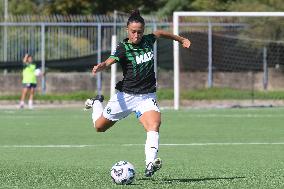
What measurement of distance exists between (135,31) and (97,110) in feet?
4.53

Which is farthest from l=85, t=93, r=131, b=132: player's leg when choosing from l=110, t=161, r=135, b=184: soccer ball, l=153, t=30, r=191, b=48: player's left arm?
l=110, t=161, r=135, b=184: soccer ball

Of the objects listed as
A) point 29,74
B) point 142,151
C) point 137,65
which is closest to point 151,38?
point 137,65

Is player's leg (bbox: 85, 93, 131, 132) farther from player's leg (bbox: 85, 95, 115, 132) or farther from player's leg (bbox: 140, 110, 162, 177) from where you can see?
player's leg (bbox: 140, 110, 162, 177)

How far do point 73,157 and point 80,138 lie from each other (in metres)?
4.31

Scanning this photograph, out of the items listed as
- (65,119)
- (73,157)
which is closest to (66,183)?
(73,157)

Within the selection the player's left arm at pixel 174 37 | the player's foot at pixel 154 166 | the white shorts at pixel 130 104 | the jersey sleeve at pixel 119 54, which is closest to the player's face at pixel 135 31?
the jersey sleeve at pixel 119 54

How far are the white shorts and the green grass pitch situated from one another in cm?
80

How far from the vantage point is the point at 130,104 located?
480 inches

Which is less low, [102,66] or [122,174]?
[102,66]

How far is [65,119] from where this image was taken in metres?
26.1

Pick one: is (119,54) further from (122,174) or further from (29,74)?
(29,74)

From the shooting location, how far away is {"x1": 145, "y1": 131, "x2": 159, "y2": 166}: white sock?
37.8 ft

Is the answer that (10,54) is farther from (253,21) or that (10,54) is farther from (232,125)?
(232,125)

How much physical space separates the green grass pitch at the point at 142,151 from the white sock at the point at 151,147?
289 millimetres
